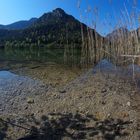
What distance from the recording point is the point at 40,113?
777 centimetres

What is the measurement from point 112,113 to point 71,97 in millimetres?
2342

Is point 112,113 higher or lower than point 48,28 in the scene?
lower

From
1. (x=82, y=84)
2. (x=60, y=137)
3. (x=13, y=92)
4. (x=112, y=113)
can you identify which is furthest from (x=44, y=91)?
(x=60, y=137)

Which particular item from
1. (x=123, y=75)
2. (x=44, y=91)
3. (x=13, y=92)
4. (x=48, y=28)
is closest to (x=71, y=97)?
(x=44, y=91)

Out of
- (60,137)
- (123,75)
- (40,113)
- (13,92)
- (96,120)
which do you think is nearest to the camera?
(60,137)

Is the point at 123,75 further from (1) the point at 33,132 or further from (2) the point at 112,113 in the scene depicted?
(1) the point at 33,132

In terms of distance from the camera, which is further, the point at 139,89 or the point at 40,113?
the point at 139,89

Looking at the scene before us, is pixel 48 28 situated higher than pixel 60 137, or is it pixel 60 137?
pixel 48 28

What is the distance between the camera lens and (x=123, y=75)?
14203 millimetres

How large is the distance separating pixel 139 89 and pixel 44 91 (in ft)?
11.9

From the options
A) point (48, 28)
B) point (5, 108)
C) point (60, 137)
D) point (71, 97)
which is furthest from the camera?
point (48, 28)

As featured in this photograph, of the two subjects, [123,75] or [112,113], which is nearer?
[112,113]

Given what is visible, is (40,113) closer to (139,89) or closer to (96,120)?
(96,120)

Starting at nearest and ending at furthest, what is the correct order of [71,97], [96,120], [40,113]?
[96,120] < [40,113] < [71,97]
